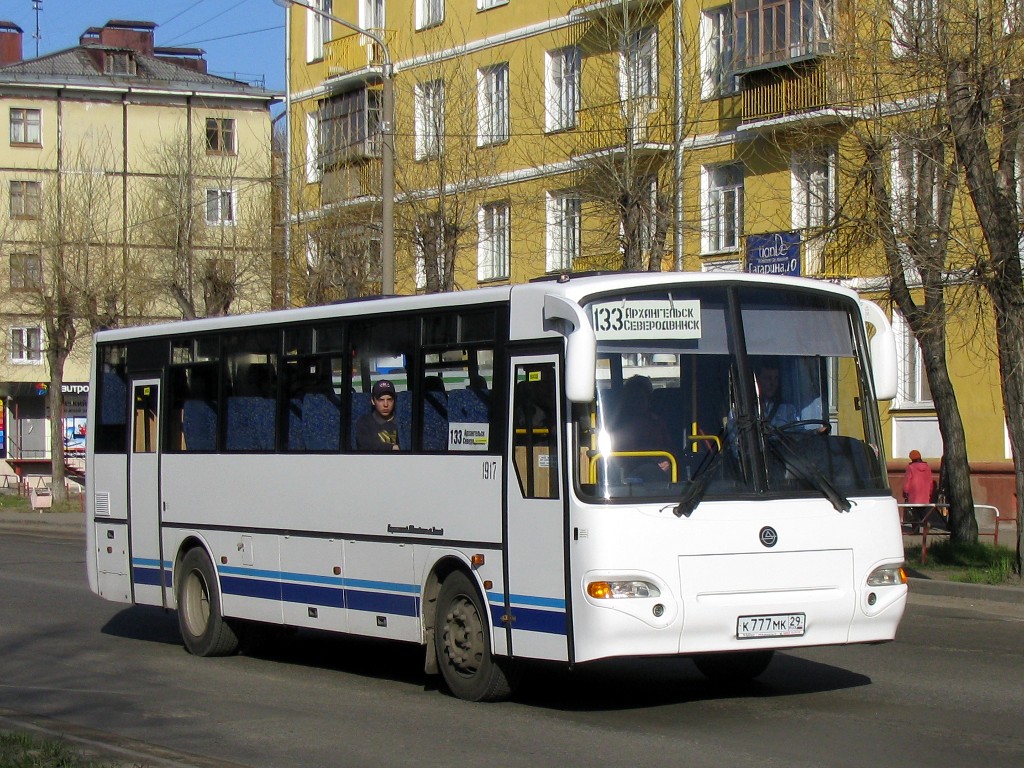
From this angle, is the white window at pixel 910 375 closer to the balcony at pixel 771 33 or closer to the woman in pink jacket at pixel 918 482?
the woman in pink jacket at pixel 918 482

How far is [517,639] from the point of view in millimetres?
9695

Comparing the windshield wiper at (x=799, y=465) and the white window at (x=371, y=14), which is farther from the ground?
the white window at (x=371, y=14)

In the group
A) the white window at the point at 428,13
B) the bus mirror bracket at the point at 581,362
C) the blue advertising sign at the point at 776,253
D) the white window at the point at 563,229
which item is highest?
the white window at the point at 428,13

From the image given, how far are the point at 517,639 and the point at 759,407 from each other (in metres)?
2.05

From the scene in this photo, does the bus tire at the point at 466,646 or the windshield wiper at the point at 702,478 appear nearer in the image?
the windshield wiper at the point at 702,478

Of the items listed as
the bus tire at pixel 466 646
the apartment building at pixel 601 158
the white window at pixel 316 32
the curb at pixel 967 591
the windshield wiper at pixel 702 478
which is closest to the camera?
the windshield wiper at pixel 702 478

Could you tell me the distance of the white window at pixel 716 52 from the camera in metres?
31.3

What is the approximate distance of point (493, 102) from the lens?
36500mm

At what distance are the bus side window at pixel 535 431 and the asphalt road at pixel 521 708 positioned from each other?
4.70ft

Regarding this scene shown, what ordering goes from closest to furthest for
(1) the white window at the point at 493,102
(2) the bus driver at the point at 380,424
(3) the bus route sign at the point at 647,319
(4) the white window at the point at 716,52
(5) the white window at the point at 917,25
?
1. (3) the bus route sign at the point at 647,319
2. (2) the bus driver at the point at 380,424
3. (5) the white window at the point at 917,25
4. (4) the white window at the point at 716,52
5. (1) the white window at the point at 493,102

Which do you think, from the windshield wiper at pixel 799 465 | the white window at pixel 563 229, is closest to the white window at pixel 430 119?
the white window at pixel 563 229

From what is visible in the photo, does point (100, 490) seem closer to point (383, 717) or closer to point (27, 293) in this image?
point (383, 717)

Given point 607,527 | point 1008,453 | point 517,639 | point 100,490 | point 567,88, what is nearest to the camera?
point 607,527

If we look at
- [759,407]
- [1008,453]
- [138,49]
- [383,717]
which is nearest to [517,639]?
[383,717]
